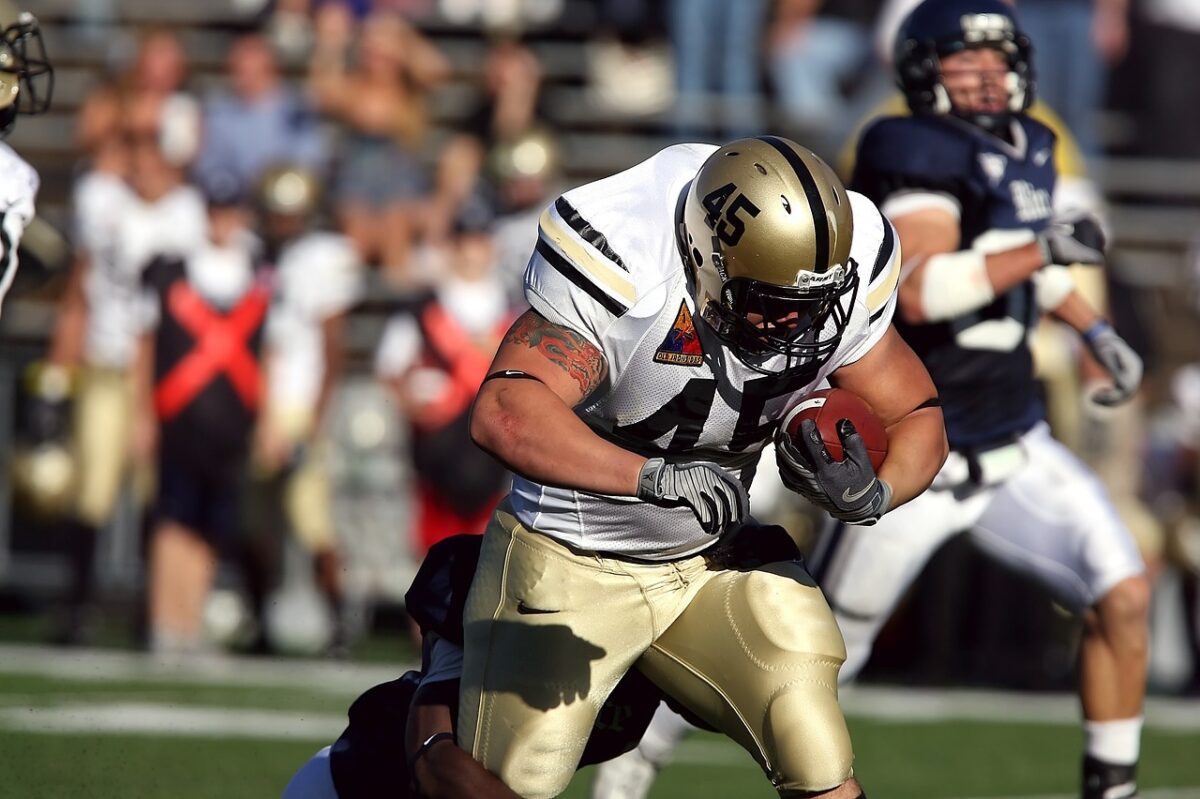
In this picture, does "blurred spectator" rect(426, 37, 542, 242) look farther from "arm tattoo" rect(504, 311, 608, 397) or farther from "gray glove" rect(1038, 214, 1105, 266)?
"arm tattoo" rect(504, 311, 608, 397)

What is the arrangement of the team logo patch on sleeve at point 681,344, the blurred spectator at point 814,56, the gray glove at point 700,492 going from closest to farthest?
the gray glove at point 700,492
the team logo patch on sleeve at point 681,344
the blurred spectator at point 814,56

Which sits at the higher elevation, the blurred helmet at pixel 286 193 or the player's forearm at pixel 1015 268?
the player's forearm at pixel 1015 268

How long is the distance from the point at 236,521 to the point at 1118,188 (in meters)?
5.08

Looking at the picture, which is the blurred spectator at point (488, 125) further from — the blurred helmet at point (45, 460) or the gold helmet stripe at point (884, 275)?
the gold helmet stripe at point (884, 275)

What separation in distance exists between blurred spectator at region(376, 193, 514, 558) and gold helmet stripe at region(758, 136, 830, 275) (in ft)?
16.5

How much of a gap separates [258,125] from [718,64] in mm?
2679

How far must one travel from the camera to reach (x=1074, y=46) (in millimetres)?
11141

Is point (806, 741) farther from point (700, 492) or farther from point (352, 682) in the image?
point (352, 682)

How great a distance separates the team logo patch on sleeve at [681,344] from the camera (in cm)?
378

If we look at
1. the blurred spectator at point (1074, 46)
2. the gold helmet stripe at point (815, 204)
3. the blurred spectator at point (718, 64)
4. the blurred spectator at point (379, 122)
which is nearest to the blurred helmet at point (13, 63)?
the gold helmet stripe at point (815, 204)

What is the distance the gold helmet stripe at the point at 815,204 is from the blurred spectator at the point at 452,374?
501cm

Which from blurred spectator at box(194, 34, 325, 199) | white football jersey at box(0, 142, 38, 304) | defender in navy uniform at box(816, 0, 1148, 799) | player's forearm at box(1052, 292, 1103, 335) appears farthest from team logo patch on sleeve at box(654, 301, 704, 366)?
blurred spectator at box(194, 34, 325, 199)

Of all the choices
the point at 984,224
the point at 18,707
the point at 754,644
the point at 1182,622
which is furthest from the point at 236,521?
the point at 754,644

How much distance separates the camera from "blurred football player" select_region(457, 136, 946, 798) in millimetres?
3668
